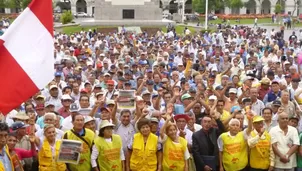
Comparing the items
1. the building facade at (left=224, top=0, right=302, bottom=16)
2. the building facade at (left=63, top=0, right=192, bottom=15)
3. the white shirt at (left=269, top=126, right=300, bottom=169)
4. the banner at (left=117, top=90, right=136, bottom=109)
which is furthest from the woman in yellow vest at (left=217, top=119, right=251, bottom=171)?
the building facade at (left=224, top=0, right=302, bottom=16)

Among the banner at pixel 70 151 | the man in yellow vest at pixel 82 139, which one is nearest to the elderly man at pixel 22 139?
the man in yellow vest at pixel 82 139

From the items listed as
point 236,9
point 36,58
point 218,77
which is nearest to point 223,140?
point 36,58

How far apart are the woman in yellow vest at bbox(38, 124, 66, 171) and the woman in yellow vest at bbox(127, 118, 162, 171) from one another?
1110 mm

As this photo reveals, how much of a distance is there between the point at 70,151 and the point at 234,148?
103 inches

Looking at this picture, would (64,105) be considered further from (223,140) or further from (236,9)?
(236,9)

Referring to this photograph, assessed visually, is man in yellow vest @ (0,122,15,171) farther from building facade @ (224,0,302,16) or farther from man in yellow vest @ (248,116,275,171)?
building facade @ (224,0,302,16)

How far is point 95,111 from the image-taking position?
319 inches

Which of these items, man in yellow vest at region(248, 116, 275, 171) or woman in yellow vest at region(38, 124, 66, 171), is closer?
woman in yellow vest at region(38, 124, 66, 171)

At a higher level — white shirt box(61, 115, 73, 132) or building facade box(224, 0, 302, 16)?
building facade box(224, 0, 302, 16)

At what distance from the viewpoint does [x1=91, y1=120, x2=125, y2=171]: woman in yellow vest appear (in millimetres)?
7000

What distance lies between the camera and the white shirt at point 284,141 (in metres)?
7.56

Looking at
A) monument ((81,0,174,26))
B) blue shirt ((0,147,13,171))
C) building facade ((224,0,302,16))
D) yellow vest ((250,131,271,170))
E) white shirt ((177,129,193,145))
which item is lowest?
yellow vest ((250,131,271,170))

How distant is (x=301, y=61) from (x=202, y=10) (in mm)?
59388

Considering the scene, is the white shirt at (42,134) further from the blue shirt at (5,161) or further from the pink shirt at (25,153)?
the blue shirt at (5,161)
